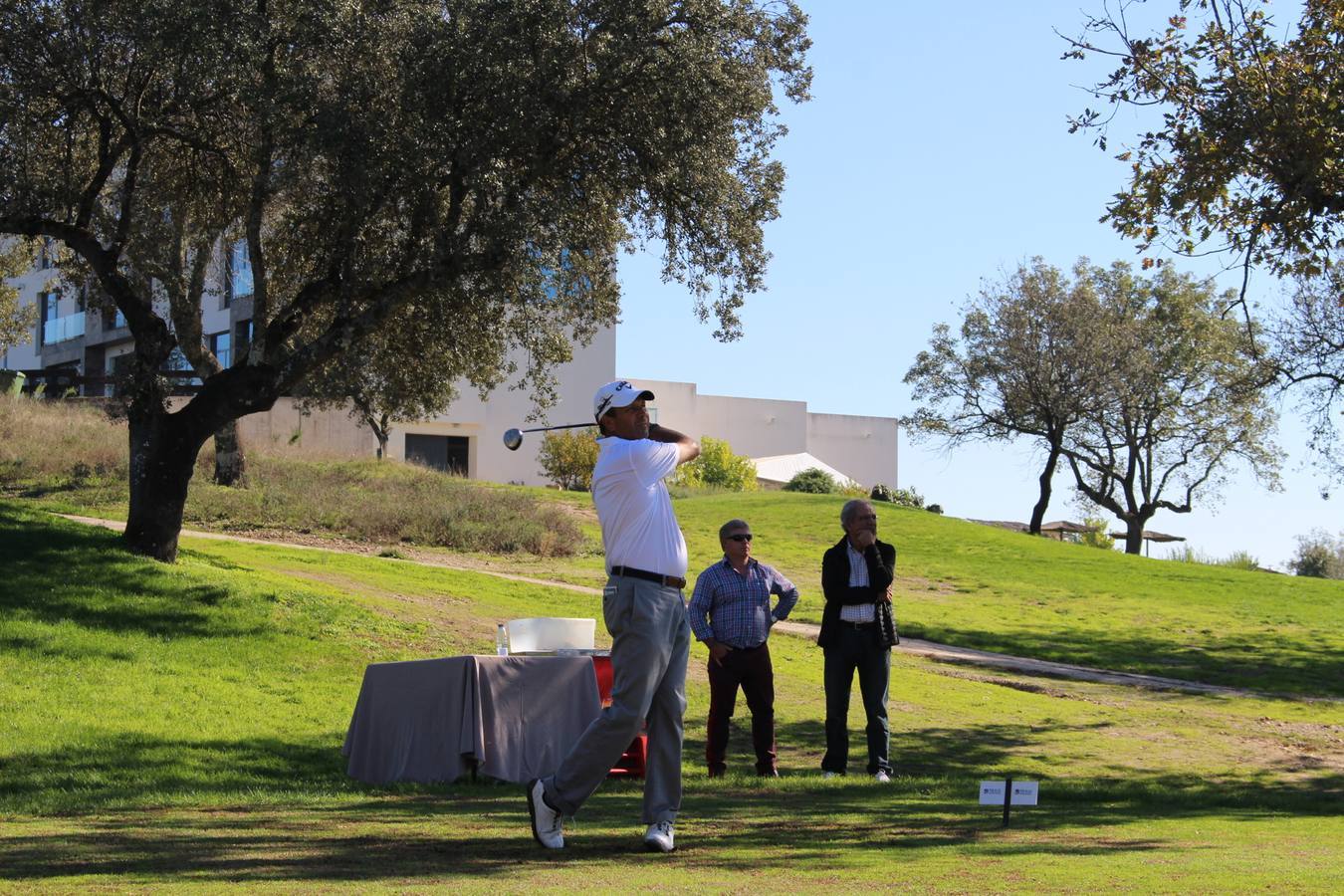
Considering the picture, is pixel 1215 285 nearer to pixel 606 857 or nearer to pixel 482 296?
pixel 482 296

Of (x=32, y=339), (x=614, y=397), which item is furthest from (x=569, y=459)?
(x=614, y=397)

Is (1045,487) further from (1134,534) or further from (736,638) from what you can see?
(736,638)

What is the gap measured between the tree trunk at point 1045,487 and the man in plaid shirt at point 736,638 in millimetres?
43370

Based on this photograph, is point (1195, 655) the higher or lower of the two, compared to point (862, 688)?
→ lower

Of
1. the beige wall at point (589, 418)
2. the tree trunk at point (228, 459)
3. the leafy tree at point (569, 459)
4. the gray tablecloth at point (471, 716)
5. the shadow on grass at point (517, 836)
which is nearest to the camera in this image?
the shadow on grass at point (517, 836)

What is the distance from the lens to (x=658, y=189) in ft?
58.1

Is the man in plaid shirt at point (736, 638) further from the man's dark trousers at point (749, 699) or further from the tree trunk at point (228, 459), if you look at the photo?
the tree trunk at point (228, 459)

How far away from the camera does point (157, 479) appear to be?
18.3 metres

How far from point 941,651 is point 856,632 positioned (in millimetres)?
11838

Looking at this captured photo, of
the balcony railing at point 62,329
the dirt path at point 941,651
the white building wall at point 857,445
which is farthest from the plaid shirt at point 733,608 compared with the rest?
the white building wall at point 857,445

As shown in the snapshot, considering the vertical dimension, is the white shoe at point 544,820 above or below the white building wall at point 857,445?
below

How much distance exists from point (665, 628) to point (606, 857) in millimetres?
1073

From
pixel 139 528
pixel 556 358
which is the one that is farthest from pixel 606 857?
pixel 556 358

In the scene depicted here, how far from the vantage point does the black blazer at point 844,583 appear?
1128 centimetres
